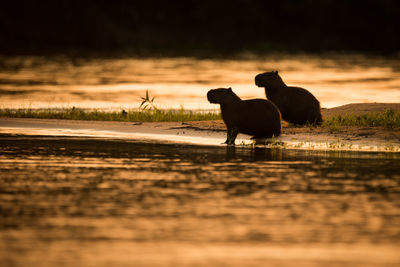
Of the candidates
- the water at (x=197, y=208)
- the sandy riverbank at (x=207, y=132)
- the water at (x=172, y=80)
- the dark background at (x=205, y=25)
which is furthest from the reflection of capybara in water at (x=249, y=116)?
the dark background at (x=205, y=25)

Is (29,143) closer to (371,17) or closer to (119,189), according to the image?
(119,189)

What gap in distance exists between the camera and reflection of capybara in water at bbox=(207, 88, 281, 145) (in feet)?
51.7

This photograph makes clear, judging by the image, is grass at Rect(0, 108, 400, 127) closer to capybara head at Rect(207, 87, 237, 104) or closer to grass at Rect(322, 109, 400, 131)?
grass at Rect(322, 109, 400, 131)

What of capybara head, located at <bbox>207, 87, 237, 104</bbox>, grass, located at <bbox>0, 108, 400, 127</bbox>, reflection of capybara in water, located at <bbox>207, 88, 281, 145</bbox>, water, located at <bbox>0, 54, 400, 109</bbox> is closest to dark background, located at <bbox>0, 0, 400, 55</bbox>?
water, located at <bbox>0, 54, 400, 109</bbox>

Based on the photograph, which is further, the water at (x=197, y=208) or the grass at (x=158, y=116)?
the grass at (x=158, y=116)

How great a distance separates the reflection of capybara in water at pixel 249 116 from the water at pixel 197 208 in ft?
6.28

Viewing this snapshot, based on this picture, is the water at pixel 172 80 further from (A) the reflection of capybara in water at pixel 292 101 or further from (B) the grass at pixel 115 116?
(A) the reflection of capybara in water at pixel 292 101

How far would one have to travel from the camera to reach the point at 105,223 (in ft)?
26.7

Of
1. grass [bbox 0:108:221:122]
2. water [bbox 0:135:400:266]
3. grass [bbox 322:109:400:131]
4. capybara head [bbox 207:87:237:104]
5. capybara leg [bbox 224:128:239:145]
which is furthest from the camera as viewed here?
grass [bbox 0:108:221:122]

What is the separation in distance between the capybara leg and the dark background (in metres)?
56.6

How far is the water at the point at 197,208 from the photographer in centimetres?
699

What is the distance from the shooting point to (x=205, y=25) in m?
79.4

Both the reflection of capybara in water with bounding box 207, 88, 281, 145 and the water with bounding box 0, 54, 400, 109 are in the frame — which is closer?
the reflection of capybara in water with bounding box 207, 88, 281, 145

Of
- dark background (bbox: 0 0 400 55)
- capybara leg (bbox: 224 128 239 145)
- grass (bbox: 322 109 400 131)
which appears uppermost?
dark background (bbox: 0 0 400 55)
